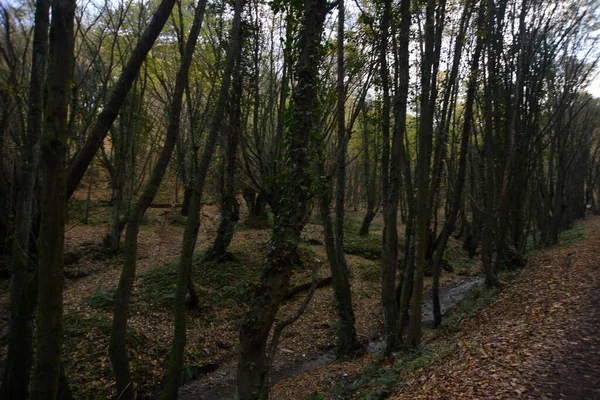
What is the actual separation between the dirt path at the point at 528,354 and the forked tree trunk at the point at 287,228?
2.31 metres

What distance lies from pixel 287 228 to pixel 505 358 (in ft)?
12.1

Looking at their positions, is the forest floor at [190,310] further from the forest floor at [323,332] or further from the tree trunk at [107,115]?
the tree trunk at [107,115]

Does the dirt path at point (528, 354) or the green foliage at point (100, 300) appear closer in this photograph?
the dirt path at point (528, 354)

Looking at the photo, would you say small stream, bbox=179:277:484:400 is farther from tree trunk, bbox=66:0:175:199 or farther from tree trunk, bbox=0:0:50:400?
tree trunk, bbox=66:0:175:199

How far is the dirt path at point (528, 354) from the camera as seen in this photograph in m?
4.35

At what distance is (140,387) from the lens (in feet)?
24.7

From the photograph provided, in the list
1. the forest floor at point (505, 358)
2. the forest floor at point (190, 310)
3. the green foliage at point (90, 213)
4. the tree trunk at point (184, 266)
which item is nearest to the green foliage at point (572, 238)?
the forest floor at point (190, 310)

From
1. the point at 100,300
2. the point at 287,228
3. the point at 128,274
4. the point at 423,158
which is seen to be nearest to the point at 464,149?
the point at 423,158

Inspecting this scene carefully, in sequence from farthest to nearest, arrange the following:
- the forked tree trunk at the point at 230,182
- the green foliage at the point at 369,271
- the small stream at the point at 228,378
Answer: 1. the green foliage at the point at 369,271
2. the forked tree trunk at the point at 230,182
3. the small stream at the point at 228,378

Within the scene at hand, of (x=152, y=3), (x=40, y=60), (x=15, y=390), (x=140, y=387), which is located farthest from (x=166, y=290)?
(x=152, y=3)

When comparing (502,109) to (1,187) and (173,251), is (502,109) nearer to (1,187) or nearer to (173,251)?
(173,251)

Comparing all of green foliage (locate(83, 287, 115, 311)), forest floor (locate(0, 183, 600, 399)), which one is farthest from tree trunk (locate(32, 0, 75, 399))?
green foliage (locate(83, 287, 115, 311))

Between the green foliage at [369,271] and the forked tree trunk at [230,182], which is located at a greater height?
the forked tree trunk at [230,182]

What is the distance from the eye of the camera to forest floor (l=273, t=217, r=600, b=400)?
4.46 meters
